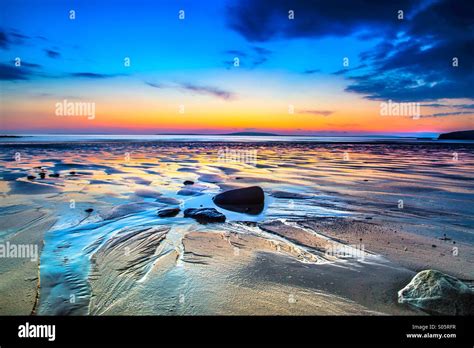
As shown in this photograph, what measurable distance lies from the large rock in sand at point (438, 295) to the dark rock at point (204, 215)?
4.01m

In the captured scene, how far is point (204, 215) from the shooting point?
6.95 metres

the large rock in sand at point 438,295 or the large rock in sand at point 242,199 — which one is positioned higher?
the large rock in sand at point 242,199

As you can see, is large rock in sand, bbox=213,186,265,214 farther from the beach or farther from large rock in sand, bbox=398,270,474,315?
large rock in sand, bbox=398,270,474,315

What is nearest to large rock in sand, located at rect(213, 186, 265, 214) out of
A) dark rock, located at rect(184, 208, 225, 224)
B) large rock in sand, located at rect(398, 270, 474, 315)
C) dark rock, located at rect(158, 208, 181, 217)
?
dark rock, located at rect(184, 208, 225, 224)

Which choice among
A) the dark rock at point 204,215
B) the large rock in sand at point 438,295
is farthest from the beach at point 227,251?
the large rock in sand at point 438,295

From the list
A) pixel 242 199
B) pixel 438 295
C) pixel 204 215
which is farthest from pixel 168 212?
pixel 438 295

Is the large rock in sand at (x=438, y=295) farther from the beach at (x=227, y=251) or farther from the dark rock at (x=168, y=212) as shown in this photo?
the dark rock at (x=168, y=212)

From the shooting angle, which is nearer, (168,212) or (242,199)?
(168,212)

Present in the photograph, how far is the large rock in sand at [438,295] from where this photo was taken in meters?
3.32

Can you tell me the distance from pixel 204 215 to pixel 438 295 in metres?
4.68

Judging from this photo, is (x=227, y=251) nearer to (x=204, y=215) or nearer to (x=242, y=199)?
(x=204, y=215)
